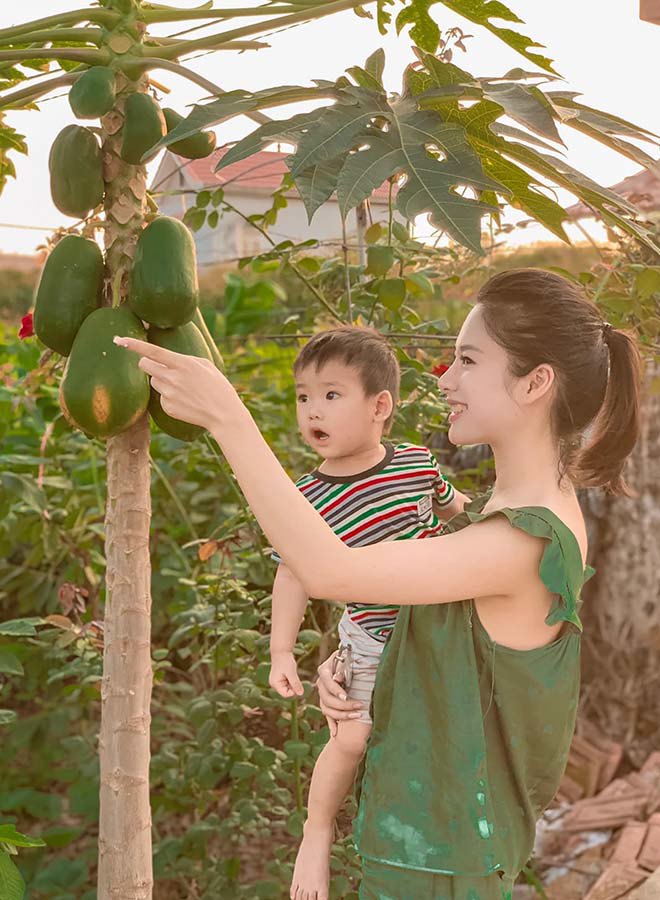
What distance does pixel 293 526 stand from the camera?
3.73 ft

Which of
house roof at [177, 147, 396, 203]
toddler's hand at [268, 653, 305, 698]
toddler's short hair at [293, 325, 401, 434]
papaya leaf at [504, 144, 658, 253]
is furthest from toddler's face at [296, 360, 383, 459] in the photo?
house roof at [177, 147, 396, 203]

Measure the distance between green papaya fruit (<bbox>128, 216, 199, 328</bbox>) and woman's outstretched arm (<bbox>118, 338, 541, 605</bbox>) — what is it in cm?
21

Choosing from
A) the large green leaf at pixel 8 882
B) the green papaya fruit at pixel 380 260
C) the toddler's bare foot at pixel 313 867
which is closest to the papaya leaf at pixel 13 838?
the large green leaf at pixel 8 882

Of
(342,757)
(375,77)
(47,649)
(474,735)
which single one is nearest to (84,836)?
(47,649)

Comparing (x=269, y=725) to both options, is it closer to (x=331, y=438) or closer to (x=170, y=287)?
(x=331, y=438)

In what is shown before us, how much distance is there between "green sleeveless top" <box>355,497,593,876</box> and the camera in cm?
130

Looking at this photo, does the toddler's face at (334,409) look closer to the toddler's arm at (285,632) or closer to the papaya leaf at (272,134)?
the toddler's arm at (285,632)

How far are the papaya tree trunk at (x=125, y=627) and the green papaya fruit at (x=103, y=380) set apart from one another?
9 cm

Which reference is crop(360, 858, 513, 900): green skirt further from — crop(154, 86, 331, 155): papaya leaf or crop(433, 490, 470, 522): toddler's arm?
crop(154, 86, 331, 155): papaya leaf

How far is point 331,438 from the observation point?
152 cm

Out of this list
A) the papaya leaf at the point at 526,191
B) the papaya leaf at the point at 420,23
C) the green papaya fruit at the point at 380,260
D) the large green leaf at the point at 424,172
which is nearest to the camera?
the large green leaf at the point at 424,172

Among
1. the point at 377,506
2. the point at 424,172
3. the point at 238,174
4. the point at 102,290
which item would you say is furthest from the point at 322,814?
the point at 238,174

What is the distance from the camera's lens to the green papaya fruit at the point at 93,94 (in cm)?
131

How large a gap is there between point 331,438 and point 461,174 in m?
0.51
